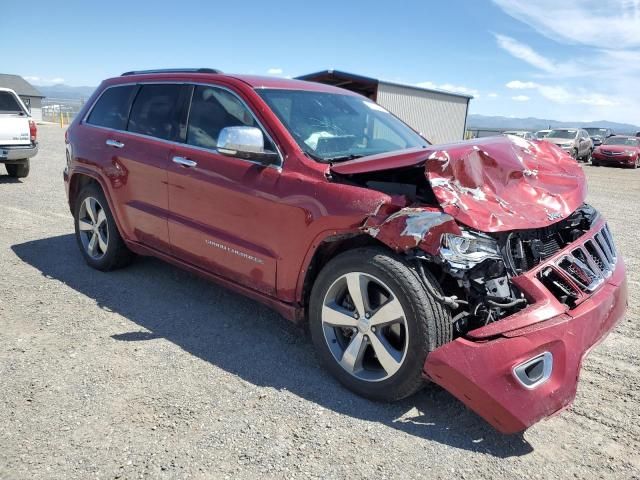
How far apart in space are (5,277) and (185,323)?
2076 mm

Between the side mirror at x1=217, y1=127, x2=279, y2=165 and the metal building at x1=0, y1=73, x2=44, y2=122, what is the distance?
46.1 metres

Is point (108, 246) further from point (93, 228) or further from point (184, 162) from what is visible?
point (184, 162)

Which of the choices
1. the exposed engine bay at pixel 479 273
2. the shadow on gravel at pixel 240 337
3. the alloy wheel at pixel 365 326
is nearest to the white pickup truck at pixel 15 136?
the shadow on gravel at pixel 240 337

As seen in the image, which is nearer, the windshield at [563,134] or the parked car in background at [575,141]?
the parked car in background at [575,141]

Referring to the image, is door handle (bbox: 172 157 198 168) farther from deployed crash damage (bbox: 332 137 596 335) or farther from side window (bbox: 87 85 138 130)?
deployed crash damage (bbox: 332 137 596 335)

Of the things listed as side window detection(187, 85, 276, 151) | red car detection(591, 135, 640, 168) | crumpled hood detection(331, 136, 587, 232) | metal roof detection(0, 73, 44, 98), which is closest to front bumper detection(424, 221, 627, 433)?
crumpled hood detection(331, 136, 587, 232)

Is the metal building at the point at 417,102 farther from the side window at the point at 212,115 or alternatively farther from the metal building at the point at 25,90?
the metal building at the point at 25,90

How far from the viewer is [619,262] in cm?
336

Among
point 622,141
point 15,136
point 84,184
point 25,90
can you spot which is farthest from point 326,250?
point 25,90

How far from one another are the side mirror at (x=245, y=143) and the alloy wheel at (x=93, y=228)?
2146mm

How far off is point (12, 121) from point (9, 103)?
0.85 meters

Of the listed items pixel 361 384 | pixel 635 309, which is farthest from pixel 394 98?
pixel 361 384

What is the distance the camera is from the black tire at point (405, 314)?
264 centimetres

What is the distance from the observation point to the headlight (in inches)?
104
